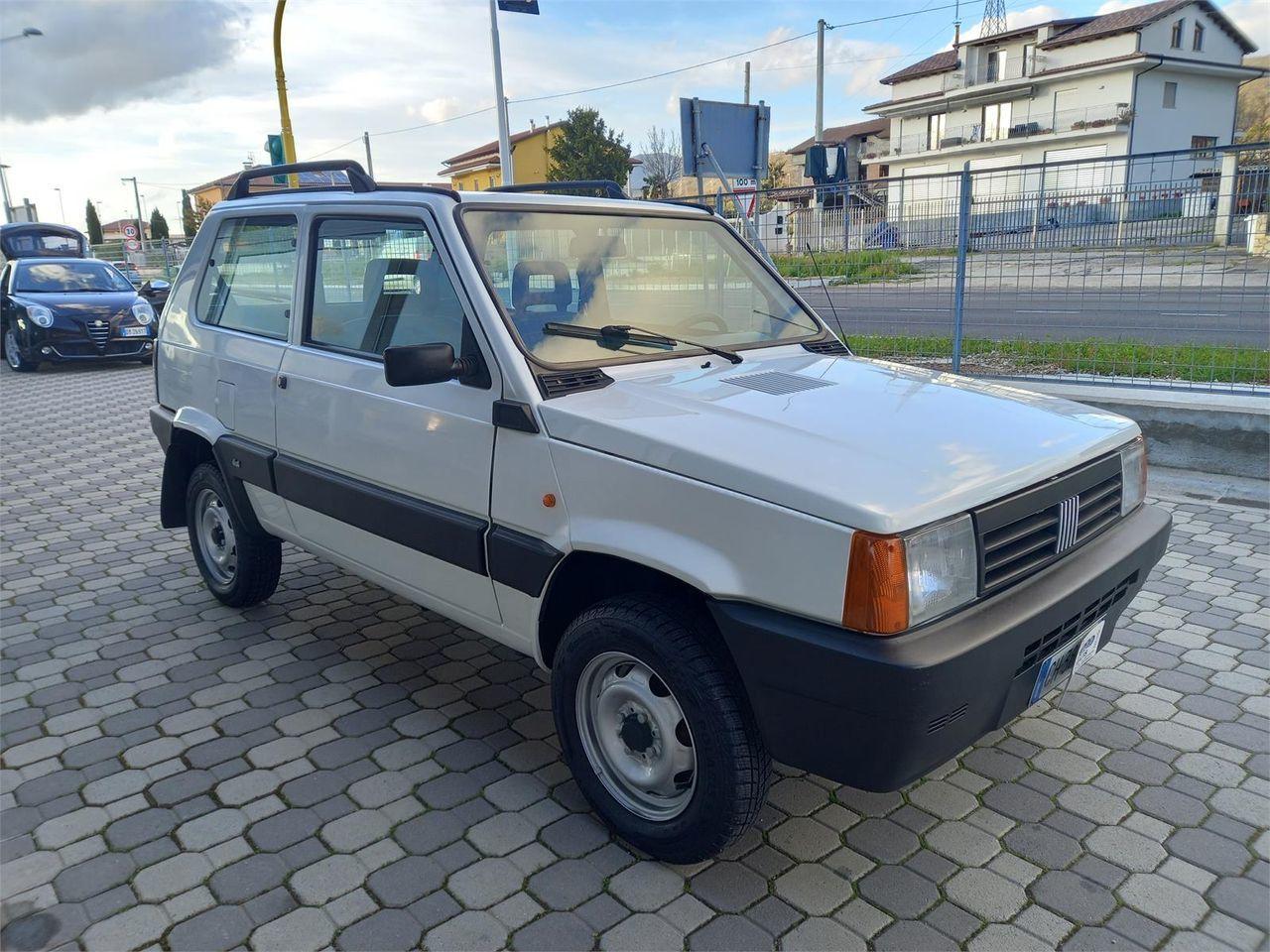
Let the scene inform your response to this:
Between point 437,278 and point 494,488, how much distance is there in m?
0.80

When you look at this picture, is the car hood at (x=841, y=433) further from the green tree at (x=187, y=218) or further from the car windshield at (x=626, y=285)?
the green tree at (x=187, y=218)

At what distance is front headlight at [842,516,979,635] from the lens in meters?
2.18

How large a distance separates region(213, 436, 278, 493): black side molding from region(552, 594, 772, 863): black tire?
194 centimetres

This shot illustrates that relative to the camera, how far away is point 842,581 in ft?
7.25

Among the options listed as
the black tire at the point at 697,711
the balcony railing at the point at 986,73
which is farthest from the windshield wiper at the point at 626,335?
the balcony railing at the point at 986,73

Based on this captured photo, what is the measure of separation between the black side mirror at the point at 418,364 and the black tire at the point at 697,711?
0.87 meters

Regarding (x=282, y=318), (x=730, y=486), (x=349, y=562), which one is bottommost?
(x=349, y=562)

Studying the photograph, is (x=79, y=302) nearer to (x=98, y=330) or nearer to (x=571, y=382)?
(x=98, y=330)

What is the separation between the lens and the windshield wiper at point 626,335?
3162 mm

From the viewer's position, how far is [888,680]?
2.16 m

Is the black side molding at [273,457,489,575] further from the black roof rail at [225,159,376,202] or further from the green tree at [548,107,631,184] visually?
the green tree at [548,107,631,184]

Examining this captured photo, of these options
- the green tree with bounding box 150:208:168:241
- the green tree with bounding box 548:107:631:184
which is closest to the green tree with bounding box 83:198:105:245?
the green tree with bounding box 150:208:168:241

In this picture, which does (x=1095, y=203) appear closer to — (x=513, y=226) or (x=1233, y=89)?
(x=513, y=226)

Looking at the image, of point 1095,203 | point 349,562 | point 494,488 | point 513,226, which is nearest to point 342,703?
point 349,562
